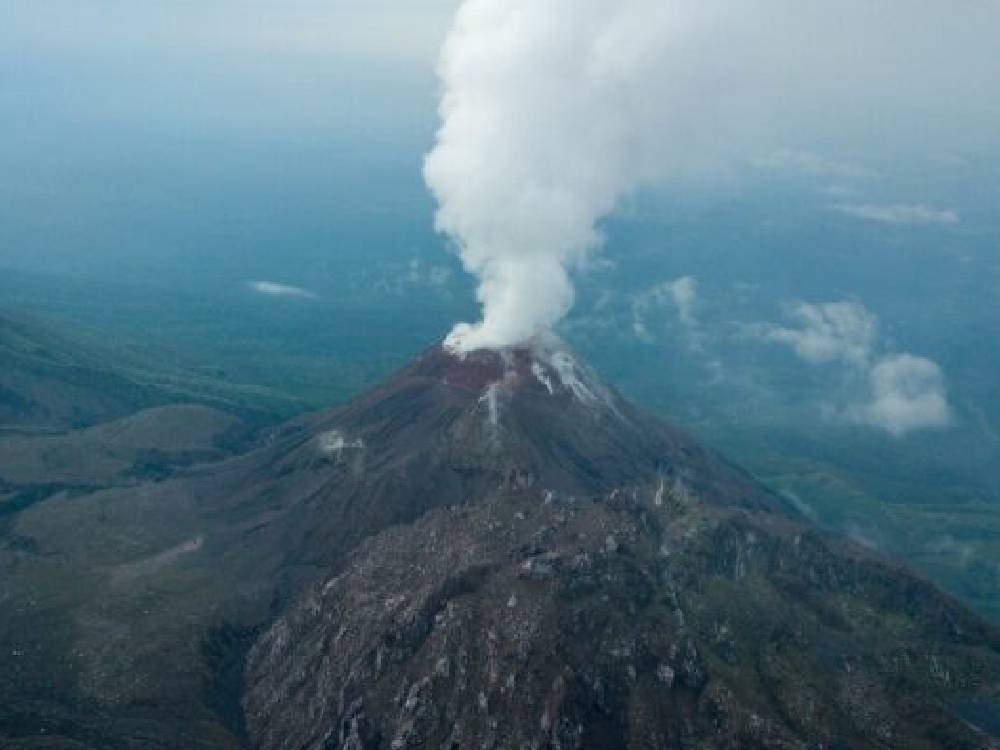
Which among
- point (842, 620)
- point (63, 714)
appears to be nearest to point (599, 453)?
point (842, 620)

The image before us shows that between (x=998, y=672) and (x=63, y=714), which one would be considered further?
(x=998, y=672)

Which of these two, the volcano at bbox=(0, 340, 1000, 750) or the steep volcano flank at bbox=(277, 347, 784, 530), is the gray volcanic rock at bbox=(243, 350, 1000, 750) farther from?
the steep volcano flank at bbox=(277, 347, 784, 530)

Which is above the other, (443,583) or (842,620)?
(842,620)

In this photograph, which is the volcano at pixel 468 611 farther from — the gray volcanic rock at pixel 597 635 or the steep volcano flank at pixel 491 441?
the steep volcano flank at pixel 491 441

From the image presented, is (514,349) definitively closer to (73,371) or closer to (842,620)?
(842,620)

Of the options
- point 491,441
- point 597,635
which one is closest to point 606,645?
point 597,635

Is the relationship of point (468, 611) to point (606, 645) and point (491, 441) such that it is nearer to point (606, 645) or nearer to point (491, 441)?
point (606, 645)

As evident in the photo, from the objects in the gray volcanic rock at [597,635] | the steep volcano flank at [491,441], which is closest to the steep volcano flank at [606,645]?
the gray volcanic rock at [597,635]
